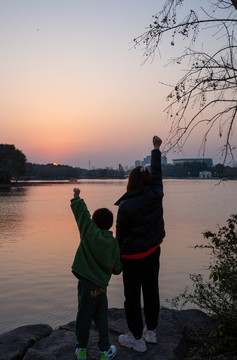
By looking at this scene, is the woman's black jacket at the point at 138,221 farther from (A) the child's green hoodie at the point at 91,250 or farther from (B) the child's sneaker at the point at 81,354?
(B) the child's sneaker at the point at 81,354

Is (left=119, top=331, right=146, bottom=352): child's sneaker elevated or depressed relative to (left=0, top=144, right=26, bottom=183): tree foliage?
depressed

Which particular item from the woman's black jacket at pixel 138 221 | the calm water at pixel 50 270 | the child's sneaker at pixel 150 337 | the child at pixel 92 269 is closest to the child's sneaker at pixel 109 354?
the child at pixel 92 269

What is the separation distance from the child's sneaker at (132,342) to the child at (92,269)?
26cm

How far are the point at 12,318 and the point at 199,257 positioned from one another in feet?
21.6

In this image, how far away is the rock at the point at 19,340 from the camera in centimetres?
365

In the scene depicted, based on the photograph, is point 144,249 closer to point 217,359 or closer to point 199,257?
point 217,359

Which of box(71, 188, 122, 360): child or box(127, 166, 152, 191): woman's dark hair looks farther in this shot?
box(127, 166, 152, 191): woman's dark hair

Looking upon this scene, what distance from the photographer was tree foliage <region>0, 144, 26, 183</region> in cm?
7681

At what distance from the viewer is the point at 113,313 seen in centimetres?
473

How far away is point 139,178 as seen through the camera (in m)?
3.37

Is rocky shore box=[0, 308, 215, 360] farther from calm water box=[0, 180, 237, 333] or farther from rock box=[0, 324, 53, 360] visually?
calm water box=[0, 180, 237, 333]

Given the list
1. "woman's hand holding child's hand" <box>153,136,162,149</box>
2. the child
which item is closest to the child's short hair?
the child

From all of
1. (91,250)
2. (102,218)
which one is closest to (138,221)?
(102,218)

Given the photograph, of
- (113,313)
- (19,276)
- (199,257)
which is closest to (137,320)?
(113,313)
